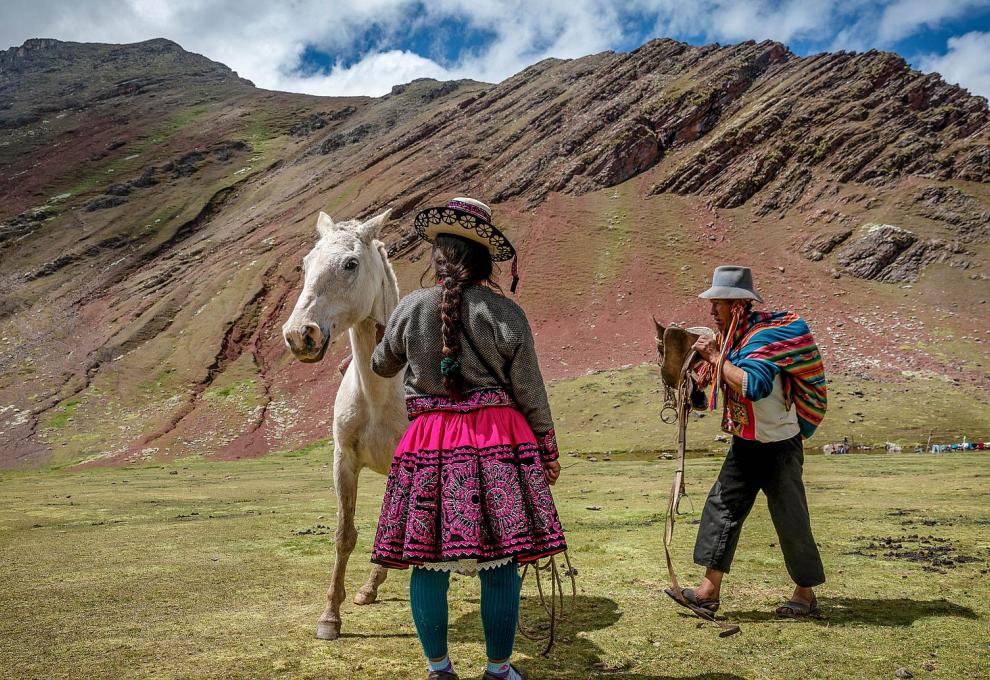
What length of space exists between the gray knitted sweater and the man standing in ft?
5.63

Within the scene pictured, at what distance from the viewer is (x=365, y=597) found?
5.55 metres

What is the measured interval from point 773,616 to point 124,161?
100228 millimetres

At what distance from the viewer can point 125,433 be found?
3009 cm

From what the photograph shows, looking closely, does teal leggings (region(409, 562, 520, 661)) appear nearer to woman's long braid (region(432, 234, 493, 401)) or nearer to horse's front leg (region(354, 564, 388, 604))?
woman's long braid (region(432, 234, 493, 401))

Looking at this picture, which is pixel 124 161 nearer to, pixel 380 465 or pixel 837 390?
pixel 837 390

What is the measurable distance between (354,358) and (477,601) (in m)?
2.26

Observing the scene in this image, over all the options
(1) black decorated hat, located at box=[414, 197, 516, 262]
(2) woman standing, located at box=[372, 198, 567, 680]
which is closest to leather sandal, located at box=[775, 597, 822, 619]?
(2) woman standing, located at box=[372, 198, 567, 680]

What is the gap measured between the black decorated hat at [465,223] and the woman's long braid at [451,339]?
302 millimetres

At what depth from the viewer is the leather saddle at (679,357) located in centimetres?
499

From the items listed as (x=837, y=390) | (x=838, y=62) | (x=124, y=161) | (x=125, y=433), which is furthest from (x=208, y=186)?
(x=837, y=390)

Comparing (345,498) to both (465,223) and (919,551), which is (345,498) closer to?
(465,223)

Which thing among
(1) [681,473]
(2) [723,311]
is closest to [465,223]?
(2) [723,311]

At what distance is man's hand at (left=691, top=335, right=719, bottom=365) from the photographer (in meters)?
4.74

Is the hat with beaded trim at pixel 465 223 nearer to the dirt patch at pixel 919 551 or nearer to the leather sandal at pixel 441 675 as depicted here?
the leather sandal at pixel 441 675
